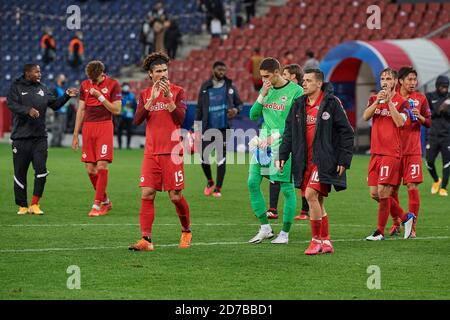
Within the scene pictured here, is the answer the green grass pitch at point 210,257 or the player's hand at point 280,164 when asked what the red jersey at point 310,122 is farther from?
the green grass pitch at point 210,257

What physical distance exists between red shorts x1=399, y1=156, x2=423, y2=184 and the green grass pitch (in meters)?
0.70

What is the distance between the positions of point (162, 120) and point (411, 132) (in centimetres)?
338

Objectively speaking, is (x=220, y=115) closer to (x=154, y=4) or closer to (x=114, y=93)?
(x=114, y=93)

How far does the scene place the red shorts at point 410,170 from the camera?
44.7 feet

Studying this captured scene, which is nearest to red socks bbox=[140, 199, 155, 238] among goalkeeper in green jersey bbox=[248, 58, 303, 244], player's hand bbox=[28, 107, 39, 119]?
goalkeeper in green jersey bbox=[248, 58, 303, 244]

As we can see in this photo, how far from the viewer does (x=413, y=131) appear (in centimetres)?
1373

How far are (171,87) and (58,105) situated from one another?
441 cm

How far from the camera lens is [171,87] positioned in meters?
12.1

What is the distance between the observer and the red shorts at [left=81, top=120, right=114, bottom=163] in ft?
52.7

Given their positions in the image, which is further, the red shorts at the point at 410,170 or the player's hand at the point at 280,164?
the red shorts at the point at 410,170

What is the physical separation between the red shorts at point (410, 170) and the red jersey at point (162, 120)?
3.09 meters

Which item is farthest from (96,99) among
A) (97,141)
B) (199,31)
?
(199,31)

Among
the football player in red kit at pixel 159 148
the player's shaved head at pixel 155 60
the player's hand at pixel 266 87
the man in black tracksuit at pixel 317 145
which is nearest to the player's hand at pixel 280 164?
the man in black tracksuit at pixel 317 145
